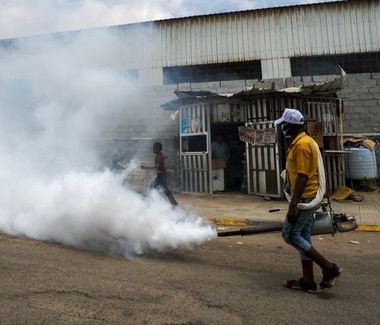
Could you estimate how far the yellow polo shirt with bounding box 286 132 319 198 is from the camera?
8.30ft

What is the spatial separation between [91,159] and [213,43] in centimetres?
597

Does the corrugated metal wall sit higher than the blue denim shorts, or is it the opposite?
the corrugated metal wall

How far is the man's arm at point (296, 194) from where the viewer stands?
253cm

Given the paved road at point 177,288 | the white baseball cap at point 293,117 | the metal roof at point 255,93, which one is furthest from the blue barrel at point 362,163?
the white baseball cap at point 293,117

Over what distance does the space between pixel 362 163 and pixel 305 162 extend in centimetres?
723

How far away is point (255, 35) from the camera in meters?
10.6

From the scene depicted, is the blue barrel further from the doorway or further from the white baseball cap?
the white baseball cap

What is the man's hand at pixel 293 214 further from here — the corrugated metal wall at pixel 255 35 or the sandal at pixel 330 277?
the corrugated metal wall at pixel 255 35

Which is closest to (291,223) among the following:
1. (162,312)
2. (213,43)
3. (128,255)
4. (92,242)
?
(162,312)

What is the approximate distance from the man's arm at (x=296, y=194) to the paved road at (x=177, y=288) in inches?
25.8

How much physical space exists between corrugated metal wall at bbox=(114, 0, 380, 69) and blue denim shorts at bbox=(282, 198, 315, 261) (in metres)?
8.99

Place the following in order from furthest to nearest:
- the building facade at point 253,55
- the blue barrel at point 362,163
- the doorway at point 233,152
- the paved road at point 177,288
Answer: the doorway at point 233,152 → the building facade at point 253,55 → the blue barrel at point 362,163 → the paved road at point 177,288

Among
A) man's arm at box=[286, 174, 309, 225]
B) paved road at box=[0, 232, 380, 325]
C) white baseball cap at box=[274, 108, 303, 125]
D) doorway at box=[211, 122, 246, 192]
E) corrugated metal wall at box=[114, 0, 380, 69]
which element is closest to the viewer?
paved road at box=[0, 232, 380, 325]

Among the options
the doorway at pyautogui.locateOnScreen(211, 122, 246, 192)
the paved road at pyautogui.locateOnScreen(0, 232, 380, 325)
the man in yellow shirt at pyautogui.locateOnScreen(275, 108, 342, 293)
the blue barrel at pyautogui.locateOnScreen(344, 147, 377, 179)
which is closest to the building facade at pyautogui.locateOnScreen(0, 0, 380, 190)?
the doorway at pyautogui.locateOnScreen(211, 122, 246, 192)
